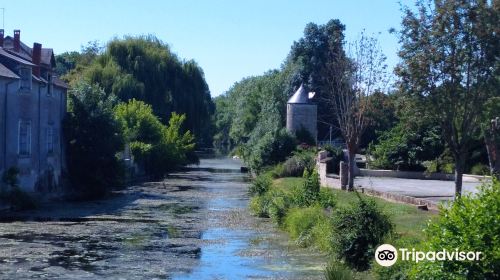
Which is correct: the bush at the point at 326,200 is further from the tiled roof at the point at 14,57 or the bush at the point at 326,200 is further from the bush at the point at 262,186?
the tiled roof at the point at 14,57

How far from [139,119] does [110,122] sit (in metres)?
14.9

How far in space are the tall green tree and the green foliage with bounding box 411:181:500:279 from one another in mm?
14350

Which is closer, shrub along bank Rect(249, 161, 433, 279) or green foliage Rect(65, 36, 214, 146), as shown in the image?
shrub along bank Rect(249, 161, 433, 279)

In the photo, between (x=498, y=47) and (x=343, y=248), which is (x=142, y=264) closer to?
(x=343, y=248)

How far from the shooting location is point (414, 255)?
1398 centimetres

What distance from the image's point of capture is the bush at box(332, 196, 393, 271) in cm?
1888

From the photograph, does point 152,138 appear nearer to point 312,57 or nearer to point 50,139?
point 50,139

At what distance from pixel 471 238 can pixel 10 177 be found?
89.0 feet

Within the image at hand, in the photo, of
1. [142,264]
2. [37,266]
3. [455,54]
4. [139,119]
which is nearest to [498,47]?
[455,54]

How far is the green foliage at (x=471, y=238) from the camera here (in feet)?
39.9

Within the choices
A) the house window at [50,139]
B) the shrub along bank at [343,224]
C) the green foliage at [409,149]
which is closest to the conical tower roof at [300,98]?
the green foliage at [409,149]

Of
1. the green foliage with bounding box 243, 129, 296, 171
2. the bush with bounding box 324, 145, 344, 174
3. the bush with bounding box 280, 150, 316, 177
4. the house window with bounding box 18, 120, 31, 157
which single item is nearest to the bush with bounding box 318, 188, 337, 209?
the house window with bounding box 18, 120, 31, 157

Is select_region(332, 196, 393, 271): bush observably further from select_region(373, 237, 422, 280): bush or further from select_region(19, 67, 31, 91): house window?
select_region(19, 67, 31, 91): house window

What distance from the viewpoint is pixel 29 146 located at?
39.3 m
